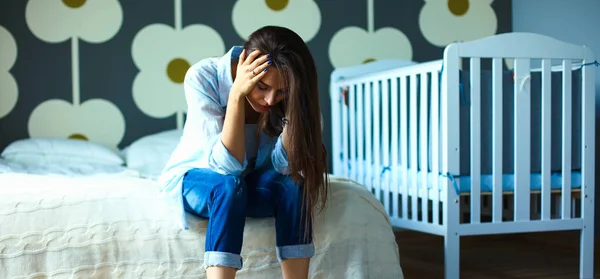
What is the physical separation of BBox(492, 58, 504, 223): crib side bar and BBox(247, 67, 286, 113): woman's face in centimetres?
83

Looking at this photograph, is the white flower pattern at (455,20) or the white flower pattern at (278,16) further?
the white flower pattern at (455,20)

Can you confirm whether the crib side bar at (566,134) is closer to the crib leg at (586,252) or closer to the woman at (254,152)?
the crib leg at (586,252)

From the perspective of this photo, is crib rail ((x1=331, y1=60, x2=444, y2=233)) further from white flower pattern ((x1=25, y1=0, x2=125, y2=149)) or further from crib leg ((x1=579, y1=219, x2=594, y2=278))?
white flower pattern ((x1=25, y1=0, x2=125, y2=149))

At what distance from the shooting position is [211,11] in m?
2.96

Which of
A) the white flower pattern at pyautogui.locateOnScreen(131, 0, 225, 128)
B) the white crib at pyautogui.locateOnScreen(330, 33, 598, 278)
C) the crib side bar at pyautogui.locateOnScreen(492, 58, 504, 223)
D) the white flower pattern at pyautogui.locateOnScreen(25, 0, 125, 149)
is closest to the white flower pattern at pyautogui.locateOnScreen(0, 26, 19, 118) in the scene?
the white flower pattern at pyautogui.locateOnScreen(25, 0, 125, 149)

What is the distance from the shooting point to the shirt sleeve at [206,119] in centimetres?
147

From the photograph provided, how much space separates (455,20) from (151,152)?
1.76 metres

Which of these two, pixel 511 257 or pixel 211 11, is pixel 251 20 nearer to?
pixel 211 11

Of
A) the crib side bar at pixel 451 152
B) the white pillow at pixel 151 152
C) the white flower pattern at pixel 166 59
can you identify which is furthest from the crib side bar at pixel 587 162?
the white flower pattern at pixel 166 59

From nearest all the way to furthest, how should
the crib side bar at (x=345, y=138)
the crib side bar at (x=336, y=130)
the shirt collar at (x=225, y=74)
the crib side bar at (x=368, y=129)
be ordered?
the shirt collar at (x=225, y=74) < the crib side bar at (x=368, y=129) < the crib side bar at (x=345, y=138) < the crib side bar at (x=336, y=130)

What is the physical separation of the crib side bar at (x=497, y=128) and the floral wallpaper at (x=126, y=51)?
4.10 feet

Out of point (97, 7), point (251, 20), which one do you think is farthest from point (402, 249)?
point (97, 7)

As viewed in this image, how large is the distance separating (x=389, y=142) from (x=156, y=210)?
1.12 meters

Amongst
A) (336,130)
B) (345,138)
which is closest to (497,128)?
(345,138)
